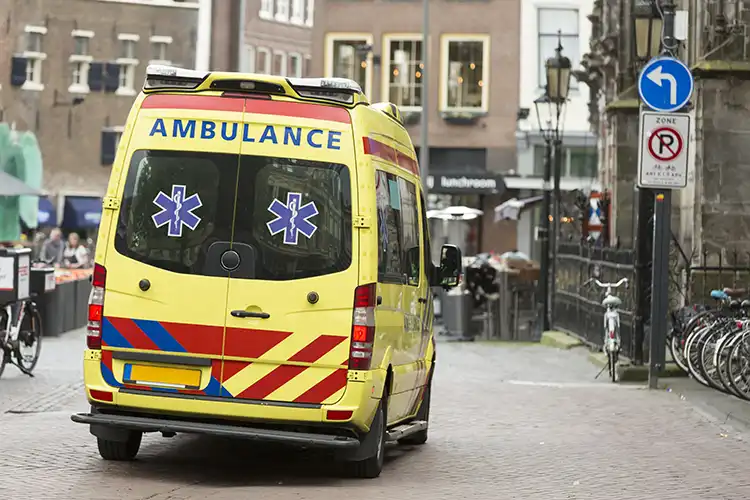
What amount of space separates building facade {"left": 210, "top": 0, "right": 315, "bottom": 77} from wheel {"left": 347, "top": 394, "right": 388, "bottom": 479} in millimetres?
53250

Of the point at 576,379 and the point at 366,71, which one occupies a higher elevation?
the point at 366,71

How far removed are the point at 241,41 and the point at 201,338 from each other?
5426 cm

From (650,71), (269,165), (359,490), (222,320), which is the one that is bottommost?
(359,490)

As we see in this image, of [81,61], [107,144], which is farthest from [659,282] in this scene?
[81,61]

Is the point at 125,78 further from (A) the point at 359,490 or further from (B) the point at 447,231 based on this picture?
(A) the point at 359,490

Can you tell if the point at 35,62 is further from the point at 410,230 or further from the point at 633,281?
the point at 410,230

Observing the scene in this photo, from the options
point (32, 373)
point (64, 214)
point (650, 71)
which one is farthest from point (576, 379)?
point (64, 214)

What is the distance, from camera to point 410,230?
12.1 m

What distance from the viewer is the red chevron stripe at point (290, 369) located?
10516 millimetres

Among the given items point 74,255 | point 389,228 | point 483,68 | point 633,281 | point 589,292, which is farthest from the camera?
point 483,68

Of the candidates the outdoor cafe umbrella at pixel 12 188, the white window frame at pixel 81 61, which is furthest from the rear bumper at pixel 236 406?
the white window frame at pixel 81 61

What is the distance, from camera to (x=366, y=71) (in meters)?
59.7

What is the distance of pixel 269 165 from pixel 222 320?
0.96 metres

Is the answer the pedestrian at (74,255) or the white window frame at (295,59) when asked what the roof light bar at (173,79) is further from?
the white window frame at (295,59)
